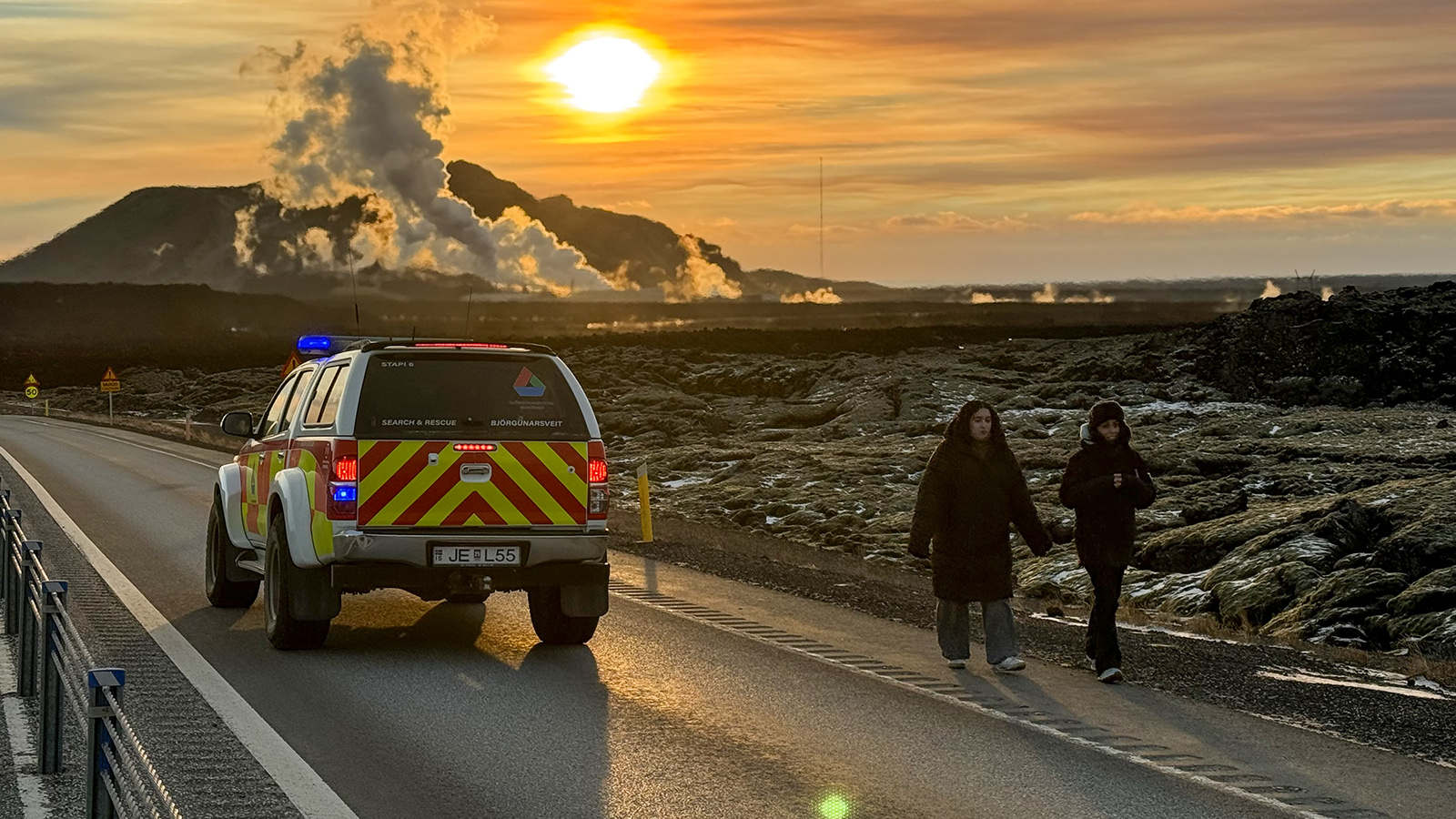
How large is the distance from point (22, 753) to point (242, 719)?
Result: 3.99 feet

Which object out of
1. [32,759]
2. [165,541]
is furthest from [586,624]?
[165,541]

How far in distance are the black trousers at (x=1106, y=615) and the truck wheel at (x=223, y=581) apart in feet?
22.4

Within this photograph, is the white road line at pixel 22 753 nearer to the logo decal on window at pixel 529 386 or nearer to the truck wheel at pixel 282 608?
the truck wheel at pixel 282 608

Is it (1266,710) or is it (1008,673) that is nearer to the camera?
(1266,710)

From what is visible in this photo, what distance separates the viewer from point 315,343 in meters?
22.4

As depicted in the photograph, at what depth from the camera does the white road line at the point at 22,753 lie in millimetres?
6812

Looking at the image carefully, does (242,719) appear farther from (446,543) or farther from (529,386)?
(529,386)

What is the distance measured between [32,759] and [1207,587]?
45.7 feet

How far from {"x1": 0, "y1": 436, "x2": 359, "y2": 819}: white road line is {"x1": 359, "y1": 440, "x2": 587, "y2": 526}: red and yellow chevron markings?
1.45 m

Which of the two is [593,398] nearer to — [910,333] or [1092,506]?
[1092,506]

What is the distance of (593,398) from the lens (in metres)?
69.9

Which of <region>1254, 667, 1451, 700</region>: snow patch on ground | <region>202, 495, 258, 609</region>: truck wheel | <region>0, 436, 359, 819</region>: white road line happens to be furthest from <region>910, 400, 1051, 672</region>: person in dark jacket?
<region>202, 495, 258, 609</region>: truck wheel

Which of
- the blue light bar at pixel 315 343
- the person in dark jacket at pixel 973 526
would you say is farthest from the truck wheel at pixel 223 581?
the blue light bar at pixel 315 343

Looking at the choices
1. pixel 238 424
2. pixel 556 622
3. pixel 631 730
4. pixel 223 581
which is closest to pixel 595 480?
pixel 556 622
